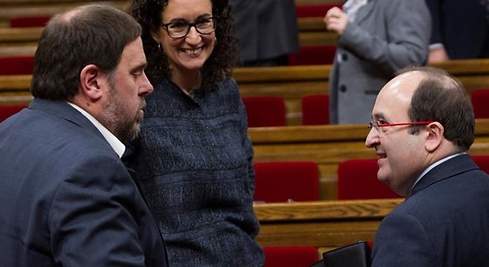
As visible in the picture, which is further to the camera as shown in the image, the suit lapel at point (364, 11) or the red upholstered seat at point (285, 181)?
the suit lapel at point (364, 11)

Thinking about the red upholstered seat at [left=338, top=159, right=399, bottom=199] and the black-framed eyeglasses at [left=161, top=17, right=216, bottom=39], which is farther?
the red upholstered seat at [left=338, top=159, right=399, bottom=199]

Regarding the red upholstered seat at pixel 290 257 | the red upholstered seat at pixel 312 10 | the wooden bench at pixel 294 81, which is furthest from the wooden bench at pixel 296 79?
the red upholstered seat at pixel 290 257

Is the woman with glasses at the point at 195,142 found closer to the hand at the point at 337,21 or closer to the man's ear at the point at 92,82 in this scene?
the man's ear at the point at 92,82

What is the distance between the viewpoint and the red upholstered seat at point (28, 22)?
3957 millimetres

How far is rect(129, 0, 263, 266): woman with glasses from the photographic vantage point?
1.53m

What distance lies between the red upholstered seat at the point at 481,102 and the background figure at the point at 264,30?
2.25 ft

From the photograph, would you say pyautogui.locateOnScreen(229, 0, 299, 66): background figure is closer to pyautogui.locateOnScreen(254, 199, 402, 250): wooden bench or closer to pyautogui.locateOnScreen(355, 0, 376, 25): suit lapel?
pyautogui.locateOnScreen(355, 0, 376, 25): suit lapel

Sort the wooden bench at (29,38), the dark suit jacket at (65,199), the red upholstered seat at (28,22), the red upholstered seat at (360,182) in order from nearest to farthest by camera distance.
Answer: the dark suit jacket at (65,199), the red upholstered seat at (360,182), the wooden bench at (29,38), the red upholstered seat at (28,22)

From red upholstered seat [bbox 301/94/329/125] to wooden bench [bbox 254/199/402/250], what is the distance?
0.83 metres

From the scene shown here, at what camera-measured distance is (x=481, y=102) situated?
2.89m

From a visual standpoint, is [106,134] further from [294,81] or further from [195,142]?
[294,81]

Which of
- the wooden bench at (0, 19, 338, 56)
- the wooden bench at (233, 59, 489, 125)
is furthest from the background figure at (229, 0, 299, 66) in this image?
the wooden bench at (0, 19, 338, 56)

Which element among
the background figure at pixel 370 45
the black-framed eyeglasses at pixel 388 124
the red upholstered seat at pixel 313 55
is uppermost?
the black-framed eyeglasses at pixel 388 124

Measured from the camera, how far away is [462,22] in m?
3.24
